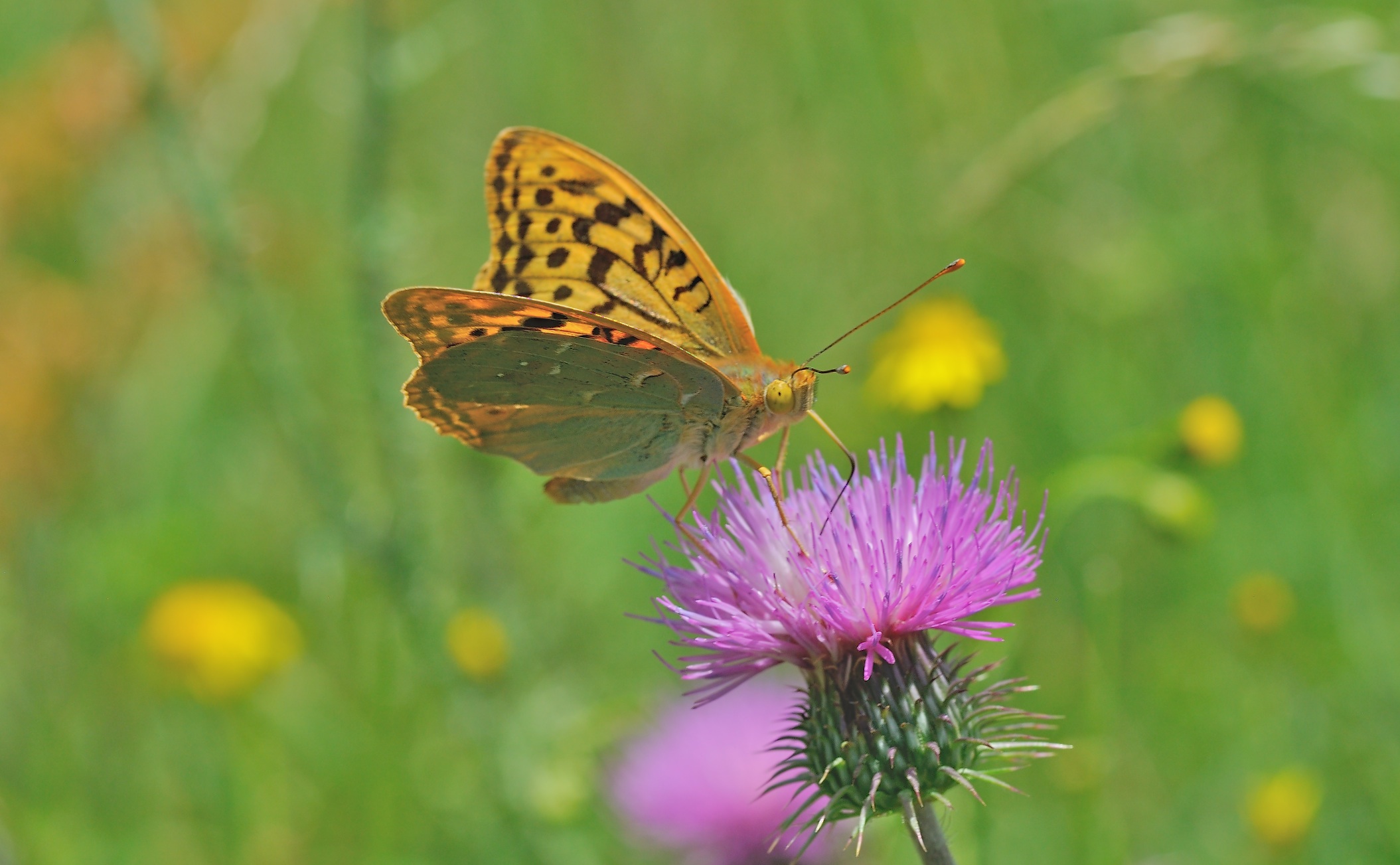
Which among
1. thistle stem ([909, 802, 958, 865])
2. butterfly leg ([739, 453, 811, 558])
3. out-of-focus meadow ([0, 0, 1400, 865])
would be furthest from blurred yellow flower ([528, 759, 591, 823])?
thistle stem ([909, 802, 958, 865])

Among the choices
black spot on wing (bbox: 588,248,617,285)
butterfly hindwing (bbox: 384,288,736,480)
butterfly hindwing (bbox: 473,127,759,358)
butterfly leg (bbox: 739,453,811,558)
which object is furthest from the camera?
black spot on wing (bbox: 588,248,617,285)

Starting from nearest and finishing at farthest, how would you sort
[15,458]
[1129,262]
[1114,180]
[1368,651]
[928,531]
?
[928,531]
[1368,651]
[1129,262]
[1114,180]
[15,458]

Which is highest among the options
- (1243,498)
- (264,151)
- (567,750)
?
(264,151)

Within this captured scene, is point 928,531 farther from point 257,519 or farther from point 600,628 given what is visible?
point 257,519

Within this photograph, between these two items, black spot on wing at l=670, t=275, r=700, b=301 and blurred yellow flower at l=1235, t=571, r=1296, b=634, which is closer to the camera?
black spot on wing at l=670, t=275, r=700, b=301

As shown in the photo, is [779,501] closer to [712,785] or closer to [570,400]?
[570,400]

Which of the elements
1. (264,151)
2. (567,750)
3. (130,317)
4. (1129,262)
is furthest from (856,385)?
(264,151)

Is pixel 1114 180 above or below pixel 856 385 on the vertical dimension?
above

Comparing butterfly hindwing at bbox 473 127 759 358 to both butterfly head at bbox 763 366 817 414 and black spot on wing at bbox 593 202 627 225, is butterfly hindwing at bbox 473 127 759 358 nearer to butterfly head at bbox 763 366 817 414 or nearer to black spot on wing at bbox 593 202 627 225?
black spot on wing at bbox 593 202 627 225
